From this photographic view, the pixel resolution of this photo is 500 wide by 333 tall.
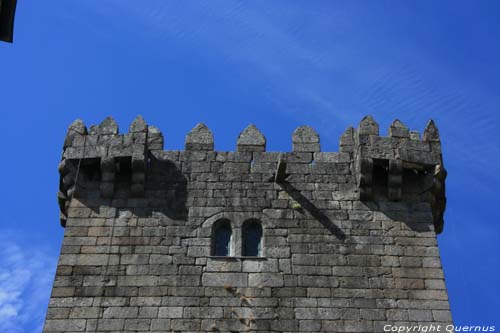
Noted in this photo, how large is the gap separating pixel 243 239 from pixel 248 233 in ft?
0.61

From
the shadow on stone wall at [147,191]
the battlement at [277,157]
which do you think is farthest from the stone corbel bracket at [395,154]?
the shadow on stone wall at [147,191]

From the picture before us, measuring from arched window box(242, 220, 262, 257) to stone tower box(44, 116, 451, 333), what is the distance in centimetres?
Result: 2

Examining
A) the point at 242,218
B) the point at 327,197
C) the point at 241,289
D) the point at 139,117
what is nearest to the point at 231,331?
the point at 241,289

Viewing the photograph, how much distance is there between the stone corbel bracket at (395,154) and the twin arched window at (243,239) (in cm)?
196

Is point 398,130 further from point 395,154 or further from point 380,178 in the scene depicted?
point 380,178

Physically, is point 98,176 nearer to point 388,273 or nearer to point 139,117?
point 139,117

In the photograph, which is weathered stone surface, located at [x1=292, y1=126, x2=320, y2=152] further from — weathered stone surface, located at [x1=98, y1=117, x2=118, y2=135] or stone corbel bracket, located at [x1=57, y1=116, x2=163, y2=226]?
weathered stone surface, located at [x1=98, y1=117, x2=118, y2=135]

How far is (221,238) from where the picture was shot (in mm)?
13773

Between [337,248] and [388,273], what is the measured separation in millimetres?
914

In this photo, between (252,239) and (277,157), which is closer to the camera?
(252,239)

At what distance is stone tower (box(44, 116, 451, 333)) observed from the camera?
1270 centimetres

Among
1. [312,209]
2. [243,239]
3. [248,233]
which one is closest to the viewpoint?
[243,239]

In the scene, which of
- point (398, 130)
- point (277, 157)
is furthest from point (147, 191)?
point (398, 130)

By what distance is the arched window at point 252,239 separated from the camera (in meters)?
13.6
